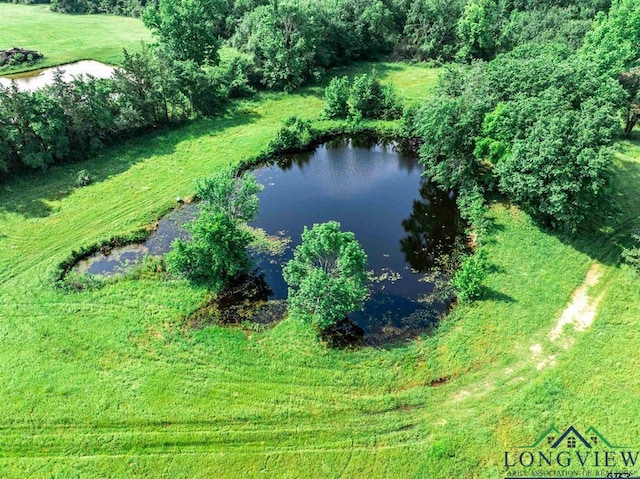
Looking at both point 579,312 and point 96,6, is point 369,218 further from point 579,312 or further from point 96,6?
point 96,6

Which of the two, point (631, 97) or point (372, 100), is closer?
point (631, 97)

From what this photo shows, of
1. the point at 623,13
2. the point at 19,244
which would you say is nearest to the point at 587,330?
the point at 623,13

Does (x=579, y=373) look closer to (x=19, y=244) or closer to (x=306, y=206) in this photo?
(x=306, y=206)

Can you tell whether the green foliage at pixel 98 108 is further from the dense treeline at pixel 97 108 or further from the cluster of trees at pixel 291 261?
the cluster of trees at pixel 291 261

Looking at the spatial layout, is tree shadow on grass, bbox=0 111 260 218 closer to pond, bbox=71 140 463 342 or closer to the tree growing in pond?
pond, bbox=71 140 463 342

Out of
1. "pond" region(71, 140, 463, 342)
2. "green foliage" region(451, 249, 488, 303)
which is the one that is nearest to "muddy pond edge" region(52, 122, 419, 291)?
"pond" region(71, 140, 463, 342)

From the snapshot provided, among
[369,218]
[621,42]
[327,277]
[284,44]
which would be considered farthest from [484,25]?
[327,277]

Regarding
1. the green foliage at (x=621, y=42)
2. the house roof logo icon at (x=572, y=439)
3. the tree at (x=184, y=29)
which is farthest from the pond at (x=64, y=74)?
the house roof logo icon at (x=572, y=439)
